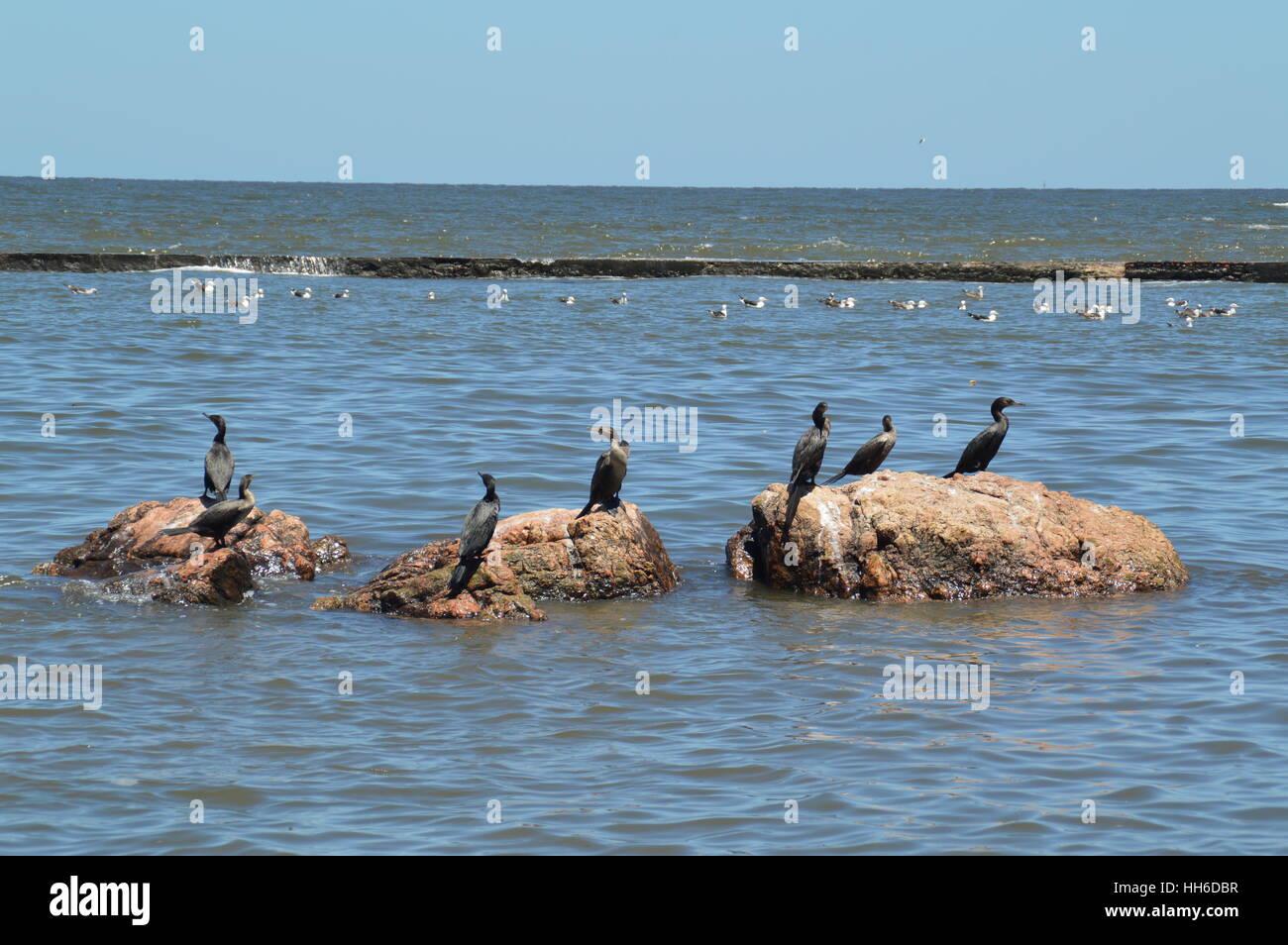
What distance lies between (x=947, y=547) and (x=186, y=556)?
5.33 metres

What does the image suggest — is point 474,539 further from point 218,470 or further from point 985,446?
point 985,446

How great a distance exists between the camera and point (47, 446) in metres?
13.7

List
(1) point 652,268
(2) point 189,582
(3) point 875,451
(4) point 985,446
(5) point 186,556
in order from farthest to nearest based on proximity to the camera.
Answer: (1) point 652,268 < (4) point 985,446 < (3) point 875,451 < (5) point 186,556 < (2) point 189,582

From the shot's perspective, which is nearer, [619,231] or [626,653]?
[626,653]

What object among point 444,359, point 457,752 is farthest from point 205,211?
point 457,752

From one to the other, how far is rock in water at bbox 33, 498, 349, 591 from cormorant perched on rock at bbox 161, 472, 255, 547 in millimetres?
132

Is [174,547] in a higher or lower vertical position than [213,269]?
lower

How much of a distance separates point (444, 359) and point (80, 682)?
1378 centimetres

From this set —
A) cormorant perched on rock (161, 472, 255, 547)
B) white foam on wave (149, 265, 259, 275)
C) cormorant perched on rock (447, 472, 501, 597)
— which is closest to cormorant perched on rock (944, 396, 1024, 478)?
cormorant perched on rock (447, 472, 501, 597)

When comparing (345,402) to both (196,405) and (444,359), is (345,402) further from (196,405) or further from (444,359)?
(444,359)

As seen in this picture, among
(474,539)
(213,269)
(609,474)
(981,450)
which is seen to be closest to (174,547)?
(474,539)

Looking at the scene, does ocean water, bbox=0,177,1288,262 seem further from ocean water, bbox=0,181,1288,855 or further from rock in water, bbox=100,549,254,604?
rock in water, bbox=100,549,254,604

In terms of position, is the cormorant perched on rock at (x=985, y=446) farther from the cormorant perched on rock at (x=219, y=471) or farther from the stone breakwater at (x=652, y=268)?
the stone breakwater at (x=652, y=268)

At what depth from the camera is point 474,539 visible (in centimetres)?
905
